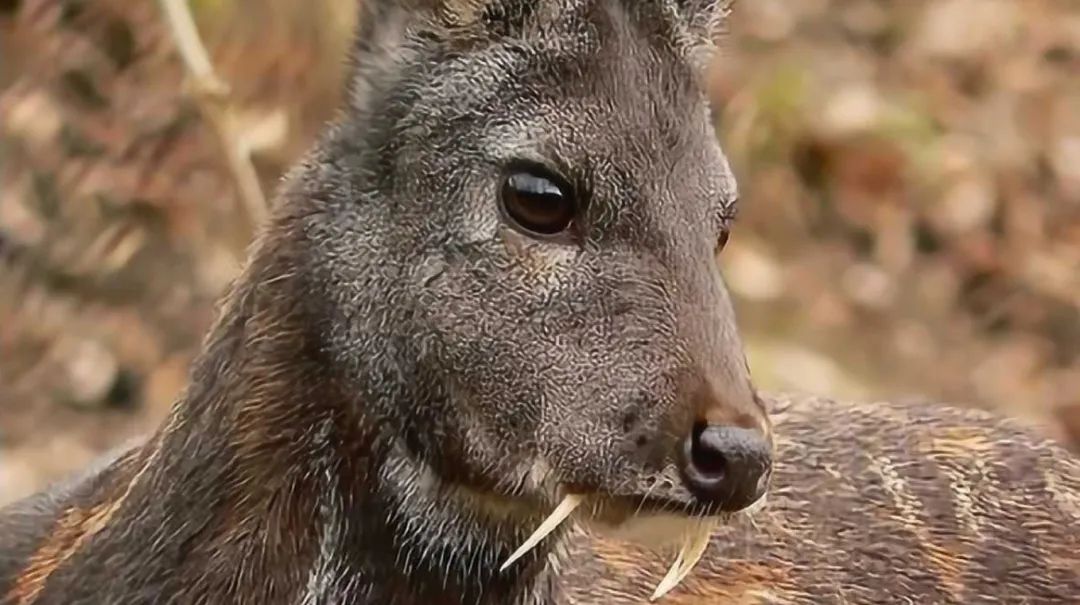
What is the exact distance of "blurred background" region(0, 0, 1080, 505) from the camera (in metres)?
5.83

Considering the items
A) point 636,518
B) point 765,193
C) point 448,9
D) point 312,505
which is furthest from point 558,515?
point 765,193

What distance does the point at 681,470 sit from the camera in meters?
2.68

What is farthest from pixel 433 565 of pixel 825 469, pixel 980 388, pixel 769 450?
pixel 980 388

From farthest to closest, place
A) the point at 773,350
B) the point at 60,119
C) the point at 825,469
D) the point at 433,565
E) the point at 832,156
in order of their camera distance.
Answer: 1. the point at 832,156
2. the point at 773,350
3. the point at 60,119
4. the point at 825,469
5. the point at 433,565

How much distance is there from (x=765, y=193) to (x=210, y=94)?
3.08m

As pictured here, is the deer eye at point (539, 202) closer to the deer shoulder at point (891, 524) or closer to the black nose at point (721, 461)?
the black nose at point (721, 461)

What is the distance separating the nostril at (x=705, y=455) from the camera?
2654mm

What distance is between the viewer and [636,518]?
277 centimetres

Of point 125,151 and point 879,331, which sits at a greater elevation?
point 879,331

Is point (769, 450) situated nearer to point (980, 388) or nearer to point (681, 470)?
point (681, 470)

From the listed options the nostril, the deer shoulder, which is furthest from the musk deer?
the deer shoulder

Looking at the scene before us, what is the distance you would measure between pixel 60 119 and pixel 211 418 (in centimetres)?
329

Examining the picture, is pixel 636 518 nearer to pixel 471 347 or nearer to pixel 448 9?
pixel 471 347

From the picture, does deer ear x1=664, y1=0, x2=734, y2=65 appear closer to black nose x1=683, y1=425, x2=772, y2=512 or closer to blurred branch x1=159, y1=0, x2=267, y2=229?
black nose x1=683, y1=425, x2=772, y2=512
